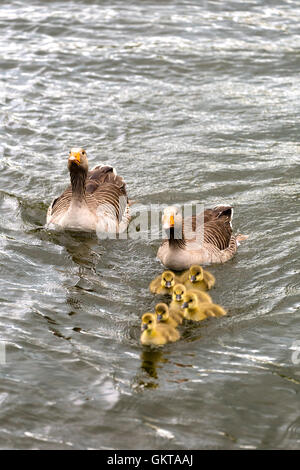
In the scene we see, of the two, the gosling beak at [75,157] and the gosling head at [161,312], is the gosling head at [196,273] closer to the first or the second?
the gosling head at [161,312]

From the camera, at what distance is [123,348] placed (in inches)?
307

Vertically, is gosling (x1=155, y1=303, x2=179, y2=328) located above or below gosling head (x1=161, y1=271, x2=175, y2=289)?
below

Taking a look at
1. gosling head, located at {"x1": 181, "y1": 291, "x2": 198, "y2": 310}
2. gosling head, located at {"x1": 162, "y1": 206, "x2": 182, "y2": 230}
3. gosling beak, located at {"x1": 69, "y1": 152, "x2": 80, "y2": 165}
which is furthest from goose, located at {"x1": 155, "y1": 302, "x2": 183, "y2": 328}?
gosling beak, located at {"x1": 69, "y1": 152, "x2": 80, "y2": 165}

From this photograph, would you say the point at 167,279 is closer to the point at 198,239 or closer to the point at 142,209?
the point at 198,239

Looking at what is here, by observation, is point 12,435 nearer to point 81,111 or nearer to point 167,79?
point 81,111

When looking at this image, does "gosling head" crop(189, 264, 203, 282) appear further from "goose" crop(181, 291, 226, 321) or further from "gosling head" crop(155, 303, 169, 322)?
"gosling head" crop(155, 303, 169, 322)

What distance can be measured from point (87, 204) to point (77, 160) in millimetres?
830

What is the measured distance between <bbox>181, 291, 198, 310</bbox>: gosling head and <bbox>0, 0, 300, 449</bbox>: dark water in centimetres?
29

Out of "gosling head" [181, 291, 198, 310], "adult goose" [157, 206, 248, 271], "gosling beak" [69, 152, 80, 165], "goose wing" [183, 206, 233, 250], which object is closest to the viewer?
"gosling head" [181, 291, 198, 310]

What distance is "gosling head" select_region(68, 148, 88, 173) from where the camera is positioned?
409 inches

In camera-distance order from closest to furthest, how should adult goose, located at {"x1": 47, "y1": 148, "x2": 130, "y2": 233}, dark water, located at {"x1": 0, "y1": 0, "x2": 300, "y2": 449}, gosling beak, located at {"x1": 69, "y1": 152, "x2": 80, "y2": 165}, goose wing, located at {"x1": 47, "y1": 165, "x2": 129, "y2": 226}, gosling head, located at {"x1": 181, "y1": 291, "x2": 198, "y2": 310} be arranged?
dark water, located at {"x1": 0, "y1": 0, "x2": 300, "y2": 449}, gosling head, located at {"x1": 181, "y1": 291, "x2": 198, "y2": 310}, gosling beak, located at {"x1": 69, "y1": 152, "x2": 80, "y2": 165}, adult goose, located at {"x1": 47, "y1": 148, "x2": 130, "y2": 233}, goose wing, located at {"x1": 47, "y1": 165, "x2": 129, "y2": 226}

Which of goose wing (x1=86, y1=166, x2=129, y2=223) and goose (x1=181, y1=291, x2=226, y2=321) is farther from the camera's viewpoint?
goose wing (x1=86, y1=166, x2=129, y2=223)

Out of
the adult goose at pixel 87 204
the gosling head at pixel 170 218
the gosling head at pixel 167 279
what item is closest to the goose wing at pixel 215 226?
the gosling head at pixel 170 218

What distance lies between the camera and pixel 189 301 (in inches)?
324
